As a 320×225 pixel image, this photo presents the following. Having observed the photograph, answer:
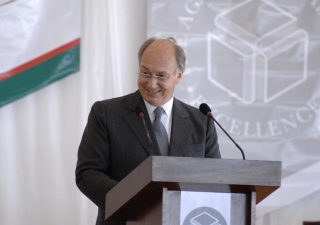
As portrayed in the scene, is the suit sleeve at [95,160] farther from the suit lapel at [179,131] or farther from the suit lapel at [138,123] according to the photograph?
the suit lapel at [179,131]

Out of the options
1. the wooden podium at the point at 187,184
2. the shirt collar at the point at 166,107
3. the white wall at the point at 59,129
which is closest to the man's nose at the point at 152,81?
the shirt collar at the point at 166,107

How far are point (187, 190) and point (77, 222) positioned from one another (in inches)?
76.0

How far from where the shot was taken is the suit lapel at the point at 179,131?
7.47 feet

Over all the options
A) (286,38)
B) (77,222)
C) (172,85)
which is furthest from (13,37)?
(286,38)

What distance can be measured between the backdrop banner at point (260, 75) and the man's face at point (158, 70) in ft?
4.03

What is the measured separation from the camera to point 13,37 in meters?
3.39

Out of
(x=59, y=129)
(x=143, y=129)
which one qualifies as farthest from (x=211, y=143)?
(x=59, y=129)

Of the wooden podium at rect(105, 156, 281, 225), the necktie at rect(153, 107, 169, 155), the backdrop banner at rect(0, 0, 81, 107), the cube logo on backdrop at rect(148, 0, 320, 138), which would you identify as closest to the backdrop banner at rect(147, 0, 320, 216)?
the cube logo on backdrop at rect(148, 0, 320, 138)

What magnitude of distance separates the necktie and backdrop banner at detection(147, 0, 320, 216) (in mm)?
1248

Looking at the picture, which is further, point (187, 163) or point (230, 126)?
point (230, 126)

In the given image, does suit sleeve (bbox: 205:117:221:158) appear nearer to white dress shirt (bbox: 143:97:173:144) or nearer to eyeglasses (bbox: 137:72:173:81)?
white dress shirt (bbox: 143:97:173:144)

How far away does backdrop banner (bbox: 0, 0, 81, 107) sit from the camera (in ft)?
11.1

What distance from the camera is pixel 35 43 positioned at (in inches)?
135

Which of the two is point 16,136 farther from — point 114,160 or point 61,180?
point 114,160
